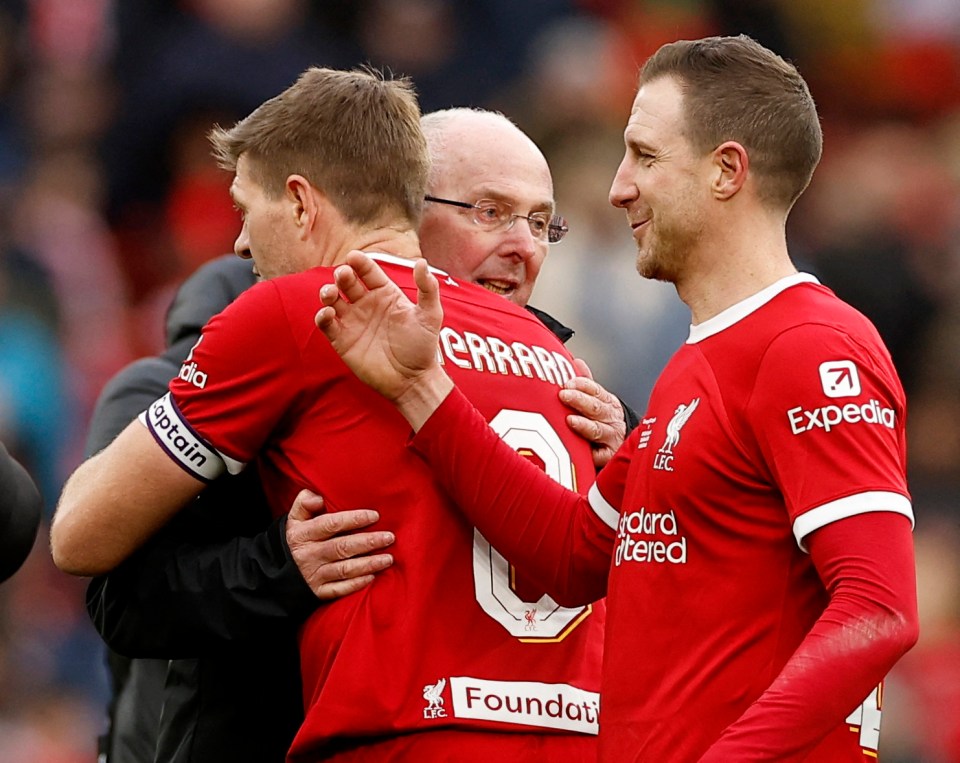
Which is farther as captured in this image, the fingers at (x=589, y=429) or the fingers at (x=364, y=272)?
the fingers at (x=589, y=429)

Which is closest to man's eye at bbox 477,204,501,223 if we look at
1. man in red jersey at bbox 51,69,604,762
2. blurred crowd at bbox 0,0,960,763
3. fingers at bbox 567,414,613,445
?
man in red jersey at bbox 51,69,604,762

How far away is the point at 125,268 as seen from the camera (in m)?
9.64

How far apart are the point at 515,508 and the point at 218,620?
68 centimetres

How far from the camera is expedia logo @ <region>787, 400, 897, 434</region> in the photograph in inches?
113

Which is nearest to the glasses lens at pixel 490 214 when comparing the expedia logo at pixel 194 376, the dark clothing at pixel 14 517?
the expedia logo at pixel 194 376

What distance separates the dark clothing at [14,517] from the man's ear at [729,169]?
163 cm

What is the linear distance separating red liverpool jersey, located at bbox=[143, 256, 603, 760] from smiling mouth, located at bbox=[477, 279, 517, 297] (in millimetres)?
779

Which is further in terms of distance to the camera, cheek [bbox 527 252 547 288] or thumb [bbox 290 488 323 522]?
cheek [bbox 527 252 547 288]

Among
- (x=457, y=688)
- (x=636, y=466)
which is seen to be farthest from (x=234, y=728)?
(x=636, y=466)

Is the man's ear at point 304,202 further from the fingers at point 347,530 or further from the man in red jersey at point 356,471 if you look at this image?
the fingers at point 347,530

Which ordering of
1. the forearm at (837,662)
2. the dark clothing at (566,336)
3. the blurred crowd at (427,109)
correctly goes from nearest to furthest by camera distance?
the forearm at (837,662) < the dark clothing at (566,336) < the blurred crowd at (427,109)

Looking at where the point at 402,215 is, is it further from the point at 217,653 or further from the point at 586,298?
the point at 586,298

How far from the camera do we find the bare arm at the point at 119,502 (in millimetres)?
3328

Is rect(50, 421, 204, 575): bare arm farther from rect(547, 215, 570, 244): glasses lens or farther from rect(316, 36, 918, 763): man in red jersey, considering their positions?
rect(547, 215, 570, 244): glasses lens
